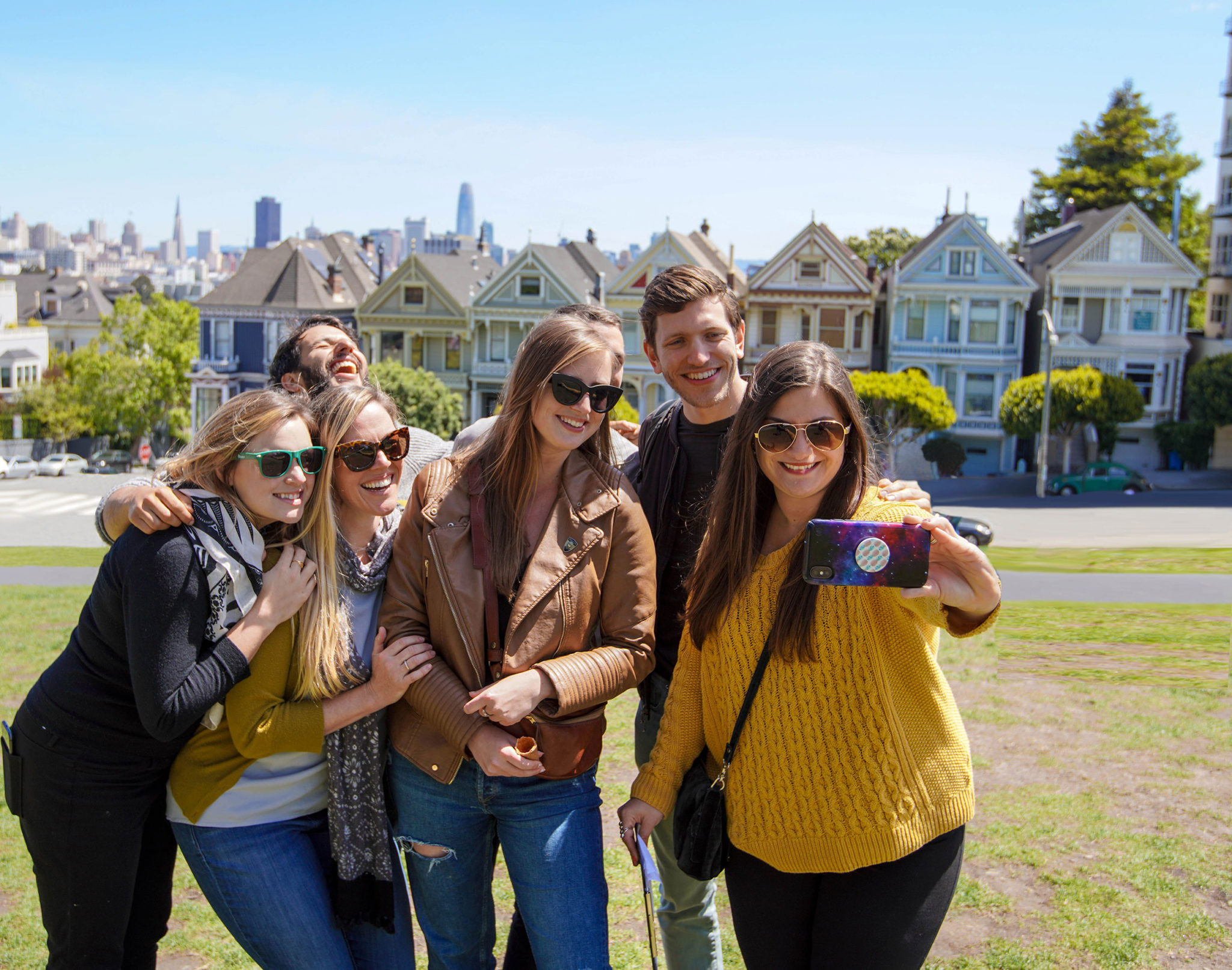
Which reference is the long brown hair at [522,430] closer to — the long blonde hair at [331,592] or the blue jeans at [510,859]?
the long blonde hair at [331,592]

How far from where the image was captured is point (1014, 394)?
38.4 m

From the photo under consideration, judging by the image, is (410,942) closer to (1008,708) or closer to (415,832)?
(415,832)

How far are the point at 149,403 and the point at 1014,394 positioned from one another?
39.9 m

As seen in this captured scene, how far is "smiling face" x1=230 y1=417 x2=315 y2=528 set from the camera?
3215 millimetres

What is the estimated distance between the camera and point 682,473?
4.00 metres

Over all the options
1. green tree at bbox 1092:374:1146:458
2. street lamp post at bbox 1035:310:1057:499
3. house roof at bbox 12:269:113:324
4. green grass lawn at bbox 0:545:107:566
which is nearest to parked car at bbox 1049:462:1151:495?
street lamp post at bbox 1035:310:1057:499

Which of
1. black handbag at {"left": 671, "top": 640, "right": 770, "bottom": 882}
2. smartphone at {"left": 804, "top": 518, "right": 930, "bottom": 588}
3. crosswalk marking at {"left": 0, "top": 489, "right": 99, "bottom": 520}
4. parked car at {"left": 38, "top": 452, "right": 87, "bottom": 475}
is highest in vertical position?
smartphone at {"left": 804, "top": 518, "right": 930, "bottom": 588}

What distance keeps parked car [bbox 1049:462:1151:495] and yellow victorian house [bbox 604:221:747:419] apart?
14.0 metres

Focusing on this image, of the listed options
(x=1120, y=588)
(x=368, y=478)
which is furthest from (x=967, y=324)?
(x=368, y=478)

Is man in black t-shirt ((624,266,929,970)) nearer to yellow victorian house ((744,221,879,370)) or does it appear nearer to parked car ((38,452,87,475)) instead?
yellow victorian house ((744,221,879,370))

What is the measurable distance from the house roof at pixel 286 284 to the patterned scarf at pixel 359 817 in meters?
44.2

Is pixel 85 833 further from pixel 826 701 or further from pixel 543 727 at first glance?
pixel 826 701

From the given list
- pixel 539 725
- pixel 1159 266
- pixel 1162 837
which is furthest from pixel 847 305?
pixel 539 725

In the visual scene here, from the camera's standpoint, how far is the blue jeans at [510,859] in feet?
10.6
